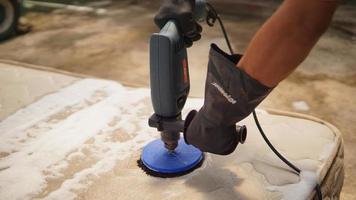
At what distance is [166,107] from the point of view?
3.81ft

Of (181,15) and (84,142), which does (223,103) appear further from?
(84,142)

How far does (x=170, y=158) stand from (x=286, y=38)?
1.88ft

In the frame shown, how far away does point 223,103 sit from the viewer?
958mm

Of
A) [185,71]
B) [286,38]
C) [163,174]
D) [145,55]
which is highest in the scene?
[286,38]

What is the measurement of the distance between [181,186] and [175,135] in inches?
6.0

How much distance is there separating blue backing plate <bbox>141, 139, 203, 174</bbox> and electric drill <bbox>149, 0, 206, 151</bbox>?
6cm

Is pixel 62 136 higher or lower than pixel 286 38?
lower

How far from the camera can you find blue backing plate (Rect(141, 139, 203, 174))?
47.7 inches

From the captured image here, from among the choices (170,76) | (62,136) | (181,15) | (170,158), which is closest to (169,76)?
(170,76)

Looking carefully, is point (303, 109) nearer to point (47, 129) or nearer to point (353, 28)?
point (47, 129)

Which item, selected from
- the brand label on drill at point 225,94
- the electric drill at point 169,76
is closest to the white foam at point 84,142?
the electric drill at point 169,76

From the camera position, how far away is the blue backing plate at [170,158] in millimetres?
1211

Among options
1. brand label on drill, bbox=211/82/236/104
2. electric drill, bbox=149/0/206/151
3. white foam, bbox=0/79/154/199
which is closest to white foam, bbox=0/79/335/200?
white foam, bbox=0/79/154/199

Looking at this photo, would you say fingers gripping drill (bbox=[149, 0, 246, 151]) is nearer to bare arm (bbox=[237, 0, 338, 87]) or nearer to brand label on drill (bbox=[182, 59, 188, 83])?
brand label on drill (bbox=[182, 59, 188, 83])
